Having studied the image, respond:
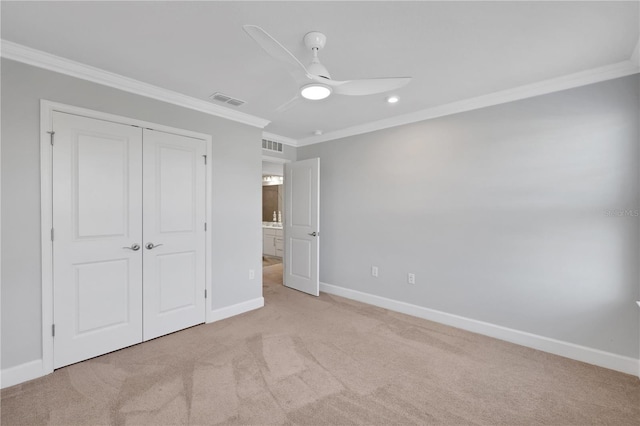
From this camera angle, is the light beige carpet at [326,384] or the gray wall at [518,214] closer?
the light beige carpet at [326,384]

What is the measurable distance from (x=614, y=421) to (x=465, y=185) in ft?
7.01

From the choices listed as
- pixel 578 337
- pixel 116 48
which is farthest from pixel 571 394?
pixel 116 48

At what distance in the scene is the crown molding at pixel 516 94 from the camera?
7.54 ft

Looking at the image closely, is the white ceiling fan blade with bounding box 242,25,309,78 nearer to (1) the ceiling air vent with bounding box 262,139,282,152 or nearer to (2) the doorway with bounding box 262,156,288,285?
(1) the ceiling air vent with bounding box 262,139,282,152

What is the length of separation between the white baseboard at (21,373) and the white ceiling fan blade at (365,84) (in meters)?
3.02

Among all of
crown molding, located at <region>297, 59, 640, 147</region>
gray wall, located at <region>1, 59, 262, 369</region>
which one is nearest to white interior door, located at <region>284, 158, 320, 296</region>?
crown molding, located at <region>297, 59, 640, 147</region>

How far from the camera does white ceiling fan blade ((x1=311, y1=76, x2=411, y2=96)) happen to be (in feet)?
5.44

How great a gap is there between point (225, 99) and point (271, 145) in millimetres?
1481

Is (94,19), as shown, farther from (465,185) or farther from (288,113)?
(465,185)

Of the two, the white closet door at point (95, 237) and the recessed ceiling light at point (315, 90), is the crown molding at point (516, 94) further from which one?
the white closet door at point (95, 237)

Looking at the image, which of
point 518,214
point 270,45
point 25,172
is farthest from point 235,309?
point 518,214

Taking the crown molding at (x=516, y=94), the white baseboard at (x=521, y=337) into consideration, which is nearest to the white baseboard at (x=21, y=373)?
the white baseboard at (x=521, y=337)

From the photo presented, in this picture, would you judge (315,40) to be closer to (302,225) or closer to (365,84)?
(365,84)

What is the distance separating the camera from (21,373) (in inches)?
83.2
